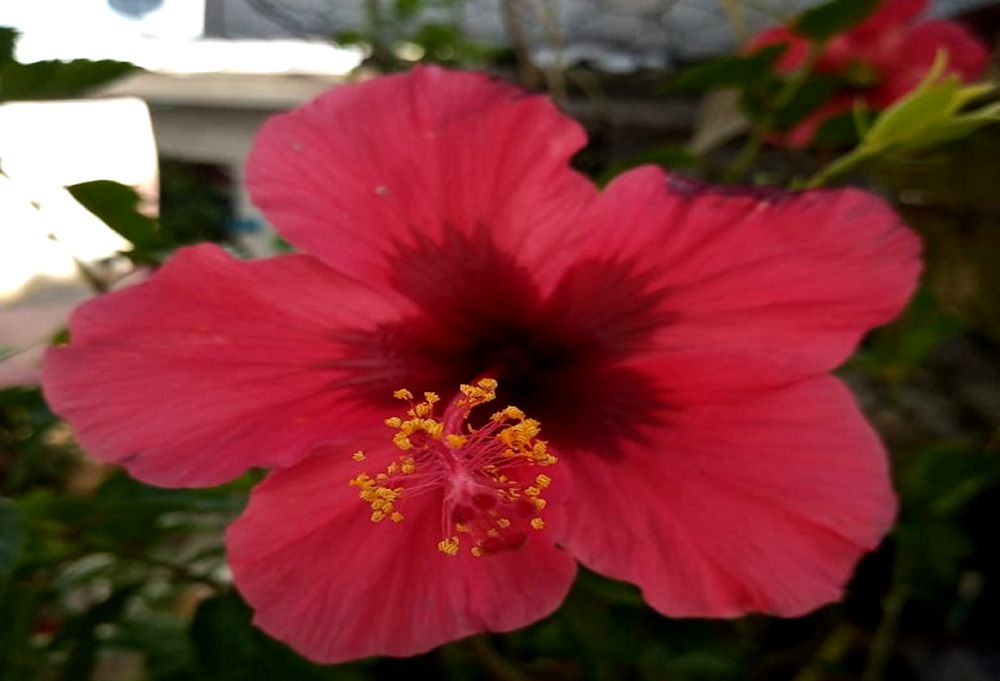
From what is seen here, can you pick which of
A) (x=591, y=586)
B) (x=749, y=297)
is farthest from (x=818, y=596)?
(x=591, y=586)

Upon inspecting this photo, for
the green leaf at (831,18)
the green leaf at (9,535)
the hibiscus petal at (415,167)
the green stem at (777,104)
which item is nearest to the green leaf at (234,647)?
the green leaf at (9,535)

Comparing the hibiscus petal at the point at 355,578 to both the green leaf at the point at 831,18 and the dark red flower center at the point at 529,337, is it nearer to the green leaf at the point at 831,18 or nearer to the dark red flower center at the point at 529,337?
the dark red flower center at the point at 529,337

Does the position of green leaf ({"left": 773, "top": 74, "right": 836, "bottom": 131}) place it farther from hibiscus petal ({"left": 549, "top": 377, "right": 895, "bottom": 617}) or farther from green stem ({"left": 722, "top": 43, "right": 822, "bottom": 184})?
hibiscus petal ({"left": 549, "top": 377, "right": 895, "bottom": 617})

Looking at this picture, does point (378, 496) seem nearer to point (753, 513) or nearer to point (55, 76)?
point (753, 513)

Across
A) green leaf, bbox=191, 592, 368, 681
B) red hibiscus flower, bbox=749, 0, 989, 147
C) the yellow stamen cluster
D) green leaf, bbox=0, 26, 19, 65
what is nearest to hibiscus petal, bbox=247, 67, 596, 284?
the yellow stamen cluster

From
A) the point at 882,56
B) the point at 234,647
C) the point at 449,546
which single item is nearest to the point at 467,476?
the point at 449,546

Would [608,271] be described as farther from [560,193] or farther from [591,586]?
[591,586]

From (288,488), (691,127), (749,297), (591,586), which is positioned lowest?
(691,127)
